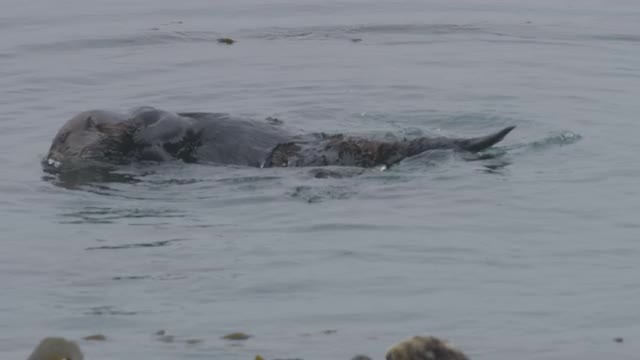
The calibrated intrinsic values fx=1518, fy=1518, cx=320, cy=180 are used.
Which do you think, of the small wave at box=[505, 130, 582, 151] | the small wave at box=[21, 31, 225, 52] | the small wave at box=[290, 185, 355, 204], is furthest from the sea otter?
the small wave at box=[21, 31, 225, 52]

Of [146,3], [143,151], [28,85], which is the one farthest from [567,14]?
[143,151]

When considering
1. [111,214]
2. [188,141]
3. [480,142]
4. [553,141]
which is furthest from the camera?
[553,141]

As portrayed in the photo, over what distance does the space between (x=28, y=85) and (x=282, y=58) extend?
220 cm

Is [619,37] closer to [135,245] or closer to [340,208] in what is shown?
[340,208]

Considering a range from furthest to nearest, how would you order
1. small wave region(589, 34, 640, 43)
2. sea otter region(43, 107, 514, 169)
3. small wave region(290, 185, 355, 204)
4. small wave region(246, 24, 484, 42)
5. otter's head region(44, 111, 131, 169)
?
small wave region(246, 24, 484, 42) → small wave region(589, 34, 640, 43) → otter's head region(44, 111, 131, 169) → sea otter region(43, 107, 514, 169) → small wave region(290, 185, 355, 204)

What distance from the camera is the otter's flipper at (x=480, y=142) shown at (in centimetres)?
799

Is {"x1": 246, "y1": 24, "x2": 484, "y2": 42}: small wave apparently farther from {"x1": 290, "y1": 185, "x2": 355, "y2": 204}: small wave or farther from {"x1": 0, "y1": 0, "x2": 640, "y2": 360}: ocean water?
{"x1": 290, "y1": 185, "x2": 355, "y2": 204}: small wave

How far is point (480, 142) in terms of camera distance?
807 cm

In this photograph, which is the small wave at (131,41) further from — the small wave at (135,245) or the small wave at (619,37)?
the small wave at (135,245)

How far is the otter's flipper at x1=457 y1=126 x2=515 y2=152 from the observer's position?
799 centimetres

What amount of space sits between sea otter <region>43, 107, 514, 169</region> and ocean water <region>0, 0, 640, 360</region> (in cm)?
13

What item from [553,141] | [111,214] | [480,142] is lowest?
[111,214]

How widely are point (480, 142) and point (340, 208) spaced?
969 mm

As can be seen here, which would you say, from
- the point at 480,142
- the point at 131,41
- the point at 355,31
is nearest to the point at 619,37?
the point at 355,31
